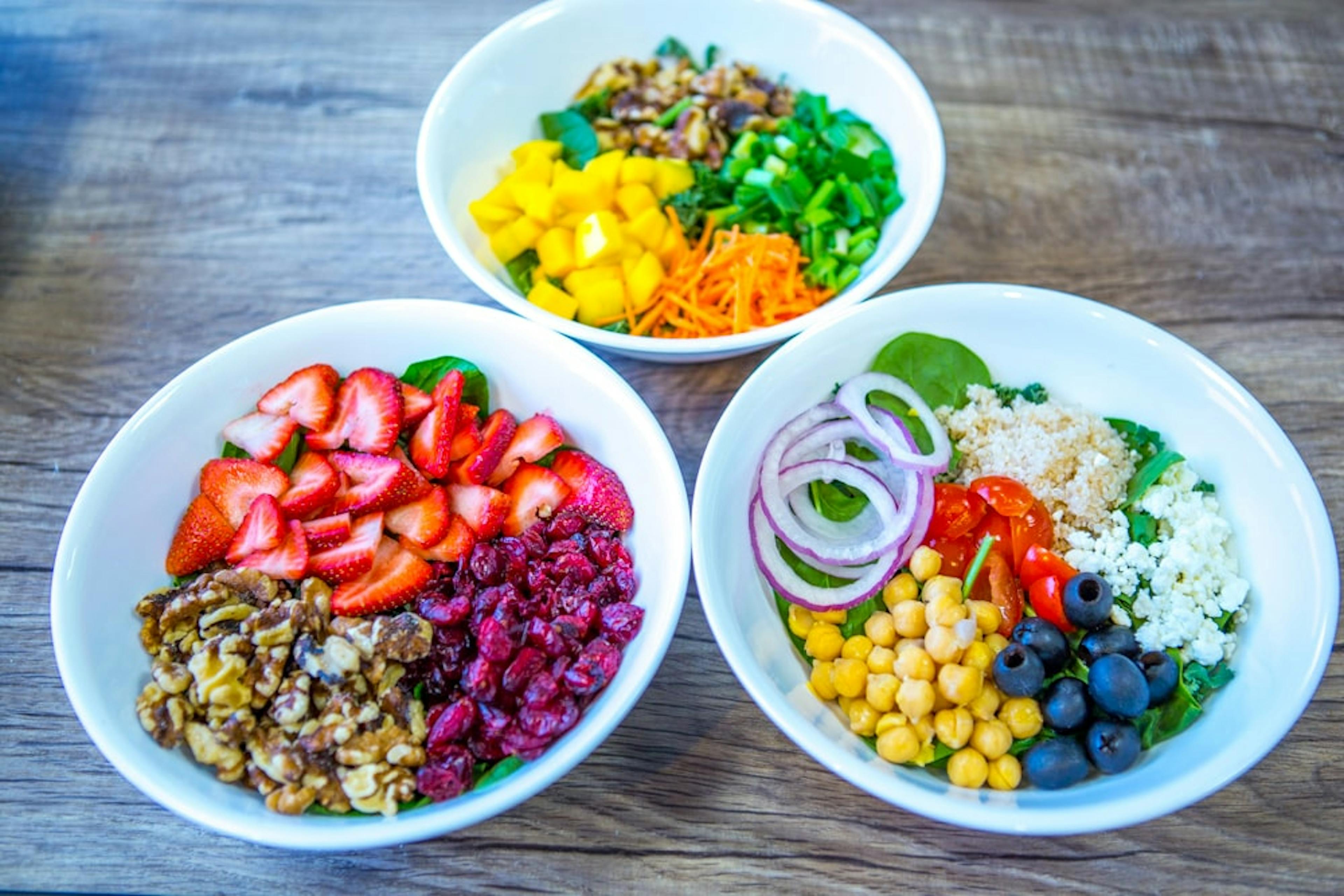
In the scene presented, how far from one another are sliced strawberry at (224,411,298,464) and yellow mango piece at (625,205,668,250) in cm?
91

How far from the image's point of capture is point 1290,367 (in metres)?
2.52

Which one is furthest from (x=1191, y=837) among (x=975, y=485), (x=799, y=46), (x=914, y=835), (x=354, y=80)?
(x=354, y=80)

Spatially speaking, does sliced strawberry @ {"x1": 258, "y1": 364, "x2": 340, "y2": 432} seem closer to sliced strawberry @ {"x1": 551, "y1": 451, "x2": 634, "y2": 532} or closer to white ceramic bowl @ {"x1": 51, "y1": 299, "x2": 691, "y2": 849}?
white ceramic bowl @ {"x1": 51, "y1": 299, "x2": 691, "y2": 849}

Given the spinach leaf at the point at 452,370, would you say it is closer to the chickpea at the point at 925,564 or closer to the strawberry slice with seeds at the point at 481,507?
the strawberry slice with seeds at the point at 481,507

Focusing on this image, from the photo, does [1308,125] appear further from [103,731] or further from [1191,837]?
[103,731]

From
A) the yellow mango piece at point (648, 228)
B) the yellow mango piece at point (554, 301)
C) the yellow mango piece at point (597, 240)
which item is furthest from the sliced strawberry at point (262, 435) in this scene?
the yellow mango piece at point (648, 228)

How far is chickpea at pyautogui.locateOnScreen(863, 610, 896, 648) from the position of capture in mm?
1926

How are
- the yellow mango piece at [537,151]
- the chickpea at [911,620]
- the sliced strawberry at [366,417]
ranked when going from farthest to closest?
the yellow mango piece at [537,151] → the sliced strawberry at [366,417] → the chickpea at [911,620]

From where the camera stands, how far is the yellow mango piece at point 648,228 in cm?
240

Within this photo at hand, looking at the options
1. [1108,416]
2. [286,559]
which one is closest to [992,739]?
[1108,416]

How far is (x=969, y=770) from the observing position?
1797 mm

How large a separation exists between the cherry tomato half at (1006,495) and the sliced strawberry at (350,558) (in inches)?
48.3

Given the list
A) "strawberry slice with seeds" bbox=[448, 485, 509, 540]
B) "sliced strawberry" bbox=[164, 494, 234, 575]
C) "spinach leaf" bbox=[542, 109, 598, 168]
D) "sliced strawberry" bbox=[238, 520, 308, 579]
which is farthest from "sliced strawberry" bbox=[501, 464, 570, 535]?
"spinach leaf" bbox=[542, 109, 598, 168]

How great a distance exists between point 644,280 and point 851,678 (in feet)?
3.46
